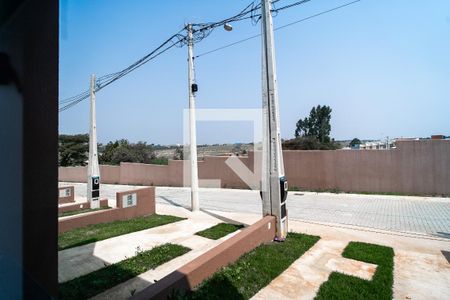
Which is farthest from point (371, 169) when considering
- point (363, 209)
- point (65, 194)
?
point (65, 194)

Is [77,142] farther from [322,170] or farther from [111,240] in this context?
[111,240]

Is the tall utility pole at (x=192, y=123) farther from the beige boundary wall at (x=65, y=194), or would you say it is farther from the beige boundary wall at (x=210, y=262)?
the beige boundary wall at (x=65, y=194)

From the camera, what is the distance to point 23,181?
2295mm

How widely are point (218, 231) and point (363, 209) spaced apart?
6.03 metres

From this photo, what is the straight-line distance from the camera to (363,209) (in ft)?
37.9

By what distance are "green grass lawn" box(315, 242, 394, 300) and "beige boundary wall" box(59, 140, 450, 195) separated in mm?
9612

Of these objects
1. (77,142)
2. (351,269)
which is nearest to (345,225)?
(351,269)

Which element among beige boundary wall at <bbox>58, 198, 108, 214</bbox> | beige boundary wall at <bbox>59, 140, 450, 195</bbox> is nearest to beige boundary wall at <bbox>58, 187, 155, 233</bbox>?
beige boundary wall at <bbox>58, 198, 108, 214</bbox>

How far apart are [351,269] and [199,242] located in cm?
325

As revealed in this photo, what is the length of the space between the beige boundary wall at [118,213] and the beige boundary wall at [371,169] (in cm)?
888

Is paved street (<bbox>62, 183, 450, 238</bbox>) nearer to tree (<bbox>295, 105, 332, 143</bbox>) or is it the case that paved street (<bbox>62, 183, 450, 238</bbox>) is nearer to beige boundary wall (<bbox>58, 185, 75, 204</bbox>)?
beige boundary wall (<bbox>58, 185, 75, 204</bbox>)

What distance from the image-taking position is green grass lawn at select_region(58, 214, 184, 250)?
755 cm

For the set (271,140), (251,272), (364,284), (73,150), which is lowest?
(364,284)

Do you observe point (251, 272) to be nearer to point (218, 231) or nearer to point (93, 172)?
point (218, 231)
